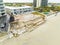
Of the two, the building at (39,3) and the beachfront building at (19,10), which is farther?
the building at (39,3)

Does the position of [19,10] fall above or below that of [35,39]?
above

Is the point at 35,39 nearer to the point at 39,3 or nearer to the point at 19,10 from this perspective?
the point at 19,10

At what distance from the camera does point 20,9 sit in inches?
187

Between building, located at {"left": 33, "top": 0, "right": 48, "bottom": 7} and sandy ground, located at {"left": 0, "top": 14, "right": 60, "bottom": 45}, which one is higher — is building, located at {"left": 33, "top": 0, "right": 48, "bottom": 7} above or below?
above

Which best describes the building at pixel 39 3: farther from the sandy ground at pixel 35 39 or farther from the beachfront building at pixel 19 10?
the sandy ground at pixel 35 39

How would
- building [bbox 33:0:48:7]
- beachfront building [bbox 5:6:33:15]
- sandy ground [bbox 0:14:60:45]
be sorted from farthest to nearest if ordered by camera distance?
1. building [bbox 33:0:48:7]
2. beachfront building [bbox 5:6:33:15]
3. sandy ground [bbox 0:14:60:45]

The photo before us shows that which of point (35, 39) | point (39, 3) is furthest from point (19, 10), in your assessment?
point (35, 39)

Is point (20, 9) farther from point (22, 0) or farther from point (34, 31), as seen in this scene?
point (34, 31)

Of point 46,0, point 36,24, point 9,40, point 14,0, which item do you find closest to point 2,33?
point 9,40

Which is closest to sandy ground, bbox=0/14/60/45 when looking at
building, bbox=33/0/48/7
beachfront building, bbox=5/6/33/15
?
beachfront building, bbox=5/6/33/15

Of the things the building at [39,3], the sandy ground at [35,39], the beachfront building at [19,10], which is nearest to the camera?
the sandy ground at [35,39]

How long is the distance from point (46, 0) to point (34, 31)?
3236mm

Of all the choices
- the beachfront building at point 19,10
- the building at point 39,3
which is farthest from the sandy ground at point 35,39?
the building at point 39,3

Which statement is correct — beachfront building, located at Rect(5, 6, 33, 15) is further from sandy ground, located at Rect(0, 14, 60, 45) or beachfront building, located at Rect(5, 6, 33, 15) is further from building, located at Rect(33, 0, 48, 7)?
sandy ground, located at Rect(0, 14, 60, 45)
